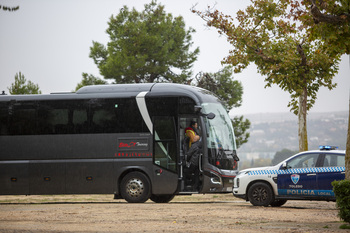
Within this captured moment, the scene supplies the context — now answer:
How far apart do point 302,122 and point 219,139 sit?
6.65 meters

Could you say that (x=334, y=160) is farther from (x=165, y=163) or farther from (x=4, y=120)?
(x=4, y=120)

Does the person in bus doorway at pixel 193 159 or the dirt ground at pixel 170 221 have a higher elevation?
the person in bus doorway at pixel 193 159

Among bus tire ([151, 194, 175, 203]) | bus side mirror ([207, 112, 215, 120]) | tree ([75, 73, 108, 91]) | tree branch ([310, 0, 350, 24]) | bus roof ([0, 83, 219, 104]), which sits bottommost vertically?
bus tire ([151, 194, 175, 203])

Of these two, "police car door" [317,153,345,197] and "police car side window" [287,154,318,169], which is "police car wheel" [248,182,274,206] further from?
"police car door" [317,153,345,197]

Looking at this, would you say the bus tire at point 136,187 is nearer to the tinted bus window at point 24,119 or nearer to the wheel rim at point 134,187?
the wheel rim at point 134,187

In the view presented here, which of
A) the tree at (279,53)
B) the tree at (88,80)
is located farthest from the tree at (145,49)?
the tree at (279,53)

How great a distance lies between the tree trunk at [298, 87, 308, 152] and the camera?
84.9 ft

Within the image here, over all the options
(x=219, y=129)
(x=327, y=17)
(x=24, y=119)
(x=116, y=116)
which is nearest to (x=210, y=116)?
(x=219, y=129)

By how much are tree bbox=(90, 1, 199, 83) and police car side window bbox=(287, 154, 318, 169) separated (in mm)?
30090

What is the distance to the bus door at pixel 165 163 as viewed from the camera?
66.3ft

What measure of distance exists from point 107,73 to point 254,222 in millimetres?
36075

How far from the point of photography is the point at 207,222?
13234mm

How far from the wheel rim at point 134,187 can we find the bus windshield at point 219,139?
2.36m

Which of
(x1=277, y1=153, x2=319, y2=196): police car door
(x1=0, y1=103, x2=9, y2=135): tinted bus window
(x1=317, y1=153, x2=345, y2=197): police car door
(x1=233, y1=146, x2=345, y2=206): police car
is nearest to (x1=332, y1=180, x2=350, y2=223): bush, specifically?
(x1=233, y1=146, x2=345, y2=206): police car
